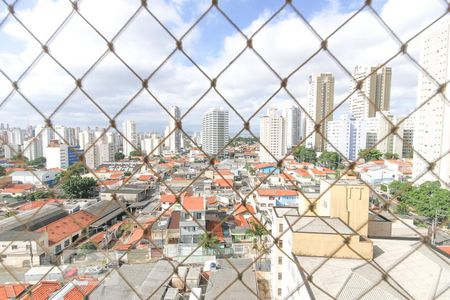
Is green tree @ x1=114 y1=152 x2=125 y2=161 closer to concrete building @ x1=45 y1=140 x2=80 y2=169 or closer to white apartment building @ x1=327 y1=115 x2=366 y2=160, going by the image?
concrete building @ x1=45 y1=140 x2=80 y2=169

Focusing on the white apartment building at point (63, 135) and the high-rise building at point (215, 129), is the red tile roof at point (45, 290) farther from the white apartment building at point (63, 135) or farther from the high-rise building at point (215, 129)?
the high-rise building at point (215, 129)

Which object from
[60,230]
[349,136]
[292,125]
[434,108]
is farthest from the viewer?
[292,125]

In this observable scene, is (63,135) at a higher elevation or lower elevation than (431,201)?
higher

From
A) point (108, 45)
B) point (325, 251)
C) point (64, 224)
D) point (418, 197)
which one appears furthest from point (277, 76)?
point (418, 197)

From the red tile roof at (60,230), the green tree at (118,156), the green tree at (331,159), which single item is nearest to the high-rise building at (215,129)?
the green tree at (331,159)

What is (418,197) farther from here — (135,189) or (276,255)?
(135,189)

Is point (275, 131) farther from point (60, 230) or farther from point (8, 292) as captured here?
point (8, 292)

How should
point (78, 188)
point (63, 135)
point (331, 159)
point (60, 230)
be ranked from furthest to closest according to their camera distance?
point (331, 159), point (78, 188), point (63, 135), point (60, 230)

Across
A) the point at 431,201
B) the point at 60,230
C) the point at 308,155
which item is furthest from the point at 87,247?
the point at 308,155

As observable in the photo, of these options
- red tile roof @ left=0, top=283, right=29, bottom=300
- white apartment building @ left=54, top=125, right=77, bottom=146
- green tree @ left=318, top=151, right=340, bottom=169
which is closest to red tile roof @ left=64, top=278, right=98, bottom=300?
red tile roof @ left=0, top=283, right=29, bottom=300
